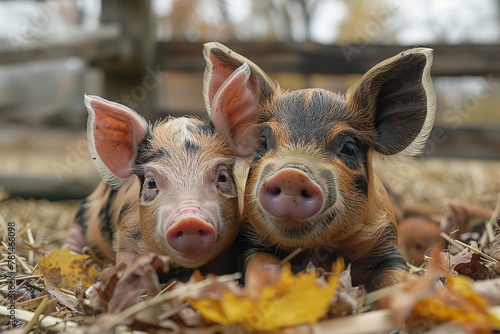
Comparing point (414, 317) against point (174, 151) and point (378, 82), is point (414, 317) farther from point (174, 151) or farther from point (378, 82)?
point (174, 151)

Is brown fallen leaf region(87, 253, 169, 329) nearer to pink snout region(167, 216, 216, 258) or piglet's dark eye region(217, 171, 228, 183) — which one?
pink snout region(167, 216, 216, 258)

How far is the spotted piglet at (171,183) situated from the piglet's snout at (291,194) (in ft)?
0.85

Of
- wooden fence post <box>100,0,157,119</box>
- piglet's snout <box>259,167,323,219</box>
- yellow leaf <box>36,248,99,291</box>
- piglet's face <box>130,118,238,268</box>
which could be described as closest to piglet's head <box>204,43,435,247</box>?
piglet's snout <box>259,167,323,219</box>

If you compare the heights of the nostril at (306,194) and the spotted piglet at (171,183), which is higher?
the nostril at (306,194)

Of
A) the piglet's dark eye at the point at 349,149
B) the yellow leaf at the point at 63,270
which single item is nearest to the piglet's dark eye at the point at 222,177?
the piglet's dark eye at the point at 349,149

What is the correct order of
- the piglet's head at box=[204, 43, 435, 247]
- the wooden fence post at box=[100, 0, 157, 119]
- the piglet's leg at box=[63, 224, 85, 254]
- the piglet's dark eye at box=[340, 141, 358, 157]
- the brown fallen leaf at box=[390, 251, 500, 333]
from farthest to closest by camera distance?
the wooden fence post at box=[100, 0, 157, 119], the piglet's leg at box=[63, 224, 85, 254], the piglet's dark eye at box=[340, 141, 358, 157], the piglet's head at box=[204, 43, 435, 247], the brown fallen leaf at box=[390, 251, 500, 333]

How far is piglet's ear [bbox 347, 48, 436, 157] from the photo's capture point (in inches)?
98.2

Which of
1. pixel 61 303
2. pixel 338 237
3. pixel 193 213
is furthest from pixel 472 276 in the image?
pixel 61 303

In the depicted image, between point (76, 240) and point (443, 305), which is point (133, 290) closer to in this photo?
point (443, 305)

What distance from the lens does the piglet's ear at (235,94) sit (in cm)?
264

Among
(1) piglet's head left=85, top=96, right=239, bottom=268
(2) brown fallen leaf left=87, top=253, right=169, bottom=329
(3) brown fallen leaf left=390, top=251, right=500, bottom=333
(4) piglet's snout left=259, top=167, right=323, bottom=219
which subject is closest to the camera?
(3) brown fallen leaf left=390, top=251, right=500, bottom=333

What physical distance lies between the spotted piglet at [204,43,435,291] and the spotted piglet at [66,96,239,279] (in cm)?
11

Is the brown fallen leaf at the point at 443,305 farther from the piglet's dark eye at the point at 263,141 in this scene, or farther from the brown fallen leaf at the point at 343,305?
the piglet's dark eye at the point at 263,141

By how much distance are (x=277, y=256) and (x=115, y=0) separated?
4167 mm
